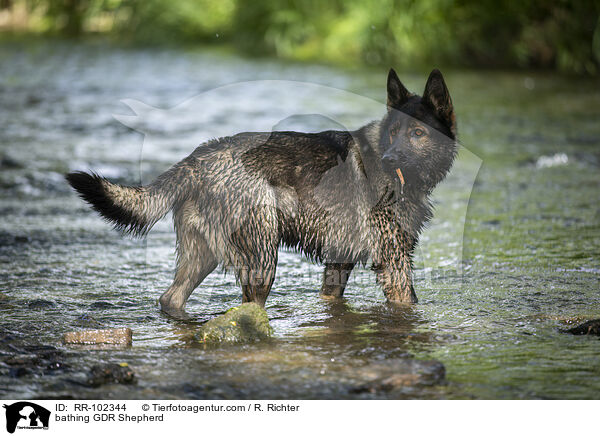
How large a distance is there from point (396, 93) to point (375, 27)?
1479 centimetres

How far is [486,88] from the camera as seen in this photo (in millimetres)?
19109

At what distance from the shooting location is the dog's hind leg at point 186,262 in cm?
573

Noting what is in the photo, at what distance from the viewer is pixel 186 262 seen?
Result: 230 inches

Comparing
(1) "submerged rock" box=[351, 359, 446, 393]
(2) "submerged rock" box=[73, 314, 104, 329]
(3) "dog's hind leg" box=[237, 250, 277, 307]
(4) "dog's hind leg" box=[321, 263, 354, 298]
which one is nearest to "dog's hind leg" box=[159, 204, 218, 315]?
(3) "dog's hind leg" box=[237, 250, 277, 307]

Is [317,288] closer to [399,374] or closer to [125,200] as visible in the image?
[125,200]

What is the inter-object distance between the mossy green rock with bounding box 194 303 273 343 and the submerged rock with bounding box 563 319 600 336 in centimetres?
211

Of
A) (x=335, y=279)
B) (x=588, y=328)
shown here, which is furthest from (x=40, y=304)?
(x=588, y=328)

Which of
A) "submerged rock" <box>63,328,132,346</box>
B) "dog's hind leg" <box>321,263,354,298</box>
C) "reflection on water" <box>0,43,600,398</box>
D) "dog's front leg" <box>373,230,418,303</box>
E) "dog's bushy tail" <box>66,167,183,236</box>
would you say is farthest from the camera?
"dog's hind leg" <box>321,263,354,298</box>

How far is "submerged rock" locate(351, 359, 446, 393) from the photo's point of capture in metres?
4.50

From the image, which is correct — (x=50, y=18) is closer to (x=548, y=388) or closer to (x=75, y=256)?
(x=75, y=256)

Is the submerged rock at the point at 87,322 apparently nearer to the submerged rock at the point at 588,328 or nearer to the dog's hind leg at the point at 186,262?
the dog's hind leg at the point at 186,262

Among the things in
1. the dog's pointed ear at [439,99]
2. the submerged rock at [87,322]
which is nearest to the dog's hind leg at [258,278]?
the submerged rock at [87,322]

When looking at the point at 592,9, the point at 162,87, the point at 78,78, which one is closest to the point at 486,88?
the point at 592,9
